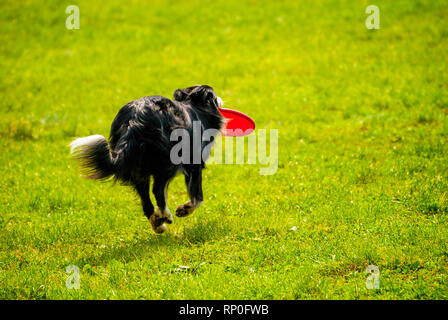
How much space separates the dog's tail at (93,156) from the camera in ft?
18.4

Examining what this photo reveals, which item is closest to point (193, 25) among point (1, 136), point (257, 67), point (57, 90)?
point (257, 67)

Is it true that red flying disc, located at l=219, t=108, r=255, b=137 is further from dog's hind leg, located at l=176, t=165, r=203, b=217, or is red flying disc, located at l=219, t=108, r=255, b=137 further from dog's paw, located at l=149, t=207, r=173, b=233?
dog's paw, located at l=149, t=207, r=173, b=233

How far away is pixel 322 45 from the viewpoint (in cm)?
1686

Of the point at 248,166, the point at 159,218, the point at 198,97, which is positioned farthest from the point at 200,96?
the point at 248,166

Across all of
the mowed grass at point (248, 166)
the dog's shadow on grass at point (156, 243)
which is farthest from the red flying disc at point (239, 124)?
the dog's shadow on grass at point (156, 243)

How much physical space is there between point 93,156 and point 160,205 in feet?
4.34

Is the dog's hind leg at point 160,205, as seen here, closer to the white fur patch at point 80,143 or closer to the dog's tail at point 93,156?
the dog's tail at point 93,156

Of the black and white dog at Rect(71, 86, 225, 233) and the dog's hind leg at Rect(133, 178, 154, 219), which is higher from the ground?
the black and white dog at Rect(71, 86, 225, 233)

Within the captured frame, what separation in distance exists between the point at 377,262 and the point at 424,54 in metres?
11.1

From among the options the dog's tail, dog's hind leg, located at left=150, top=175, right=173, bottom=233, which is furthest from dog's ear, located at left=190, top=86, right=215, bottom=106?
the dog's tail

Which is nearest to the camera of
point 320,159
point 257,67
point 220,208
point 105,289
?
point 105,289

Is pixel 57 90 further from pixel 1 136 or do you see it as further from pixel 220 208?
pixel 220 208

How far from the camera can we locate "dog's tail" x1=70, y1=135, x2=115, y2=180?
5617 mm

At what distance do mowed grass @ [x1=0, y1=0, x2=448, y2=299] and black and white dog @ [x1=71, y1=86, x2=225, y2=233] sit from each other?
0.62m
